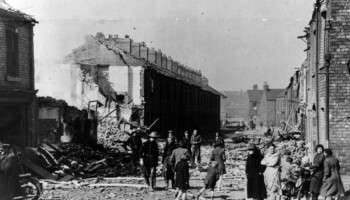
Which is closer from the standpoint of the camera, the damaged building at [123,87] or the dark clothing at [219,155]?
the dark clothing at [219,155]

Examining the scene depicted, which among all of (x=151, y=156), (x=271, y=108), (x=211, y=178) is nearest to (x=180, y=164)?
(x=211, y=178)

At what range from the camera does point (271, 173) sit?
13.3 m

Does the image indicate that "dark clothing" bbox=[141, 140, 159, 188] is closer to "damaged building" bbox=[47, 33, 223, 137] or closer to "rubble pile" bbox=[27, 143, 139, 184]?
"rubble pile" bbox=[27, 143, 139, 184]

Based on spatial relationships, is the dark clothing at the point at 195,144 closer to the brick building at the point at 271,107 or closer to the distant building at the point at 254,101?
the brick building at the point at 271,107

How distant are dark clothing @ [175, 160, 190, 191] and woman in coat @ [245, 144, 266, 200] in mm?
1868

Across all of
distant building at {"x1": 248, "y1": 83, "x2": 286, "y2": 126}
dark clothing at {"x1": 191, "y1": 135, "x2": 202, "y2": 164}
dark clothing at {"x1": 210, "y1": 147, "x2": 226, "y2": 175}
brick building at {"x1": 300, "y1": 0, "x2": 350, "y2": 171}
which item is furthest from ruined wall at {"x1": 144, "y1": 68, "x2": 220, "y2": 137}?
dark clothing at {"x1": 210, "y1": 147, "x2": 226, "y2": 175}

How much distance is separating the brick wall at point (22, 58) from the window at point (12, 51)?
278 mm

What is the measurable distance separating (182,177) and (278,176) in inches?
106

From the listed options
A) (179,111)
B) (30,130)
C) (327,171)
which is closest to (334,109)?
(327,171)

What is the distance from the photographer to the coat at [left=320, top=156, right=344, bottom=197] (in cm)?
1318

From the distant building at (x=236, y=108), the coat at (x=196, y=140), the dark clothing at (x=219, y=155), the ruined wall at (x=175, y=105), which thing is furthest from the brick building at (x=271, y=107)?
the dark clothing at (x=219, y=155)

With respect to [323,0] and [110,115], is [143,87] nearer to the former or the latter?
[110,115]

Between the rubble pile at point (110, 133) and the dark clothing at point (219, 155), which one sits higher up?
the dark clothing at point (219, 155)

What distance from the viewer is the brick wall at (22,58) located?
2119 cm
